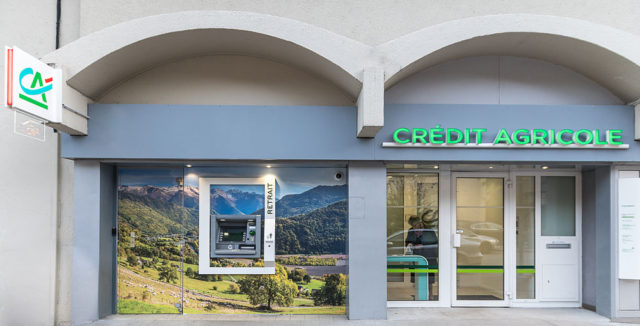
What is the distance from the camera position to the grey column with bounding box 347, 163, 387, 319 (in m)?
5.55

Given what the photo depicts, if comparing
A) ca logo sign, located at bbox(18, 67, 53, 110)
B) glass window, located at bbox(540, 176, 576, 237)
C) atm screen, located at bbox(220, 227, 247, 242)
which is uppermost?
ca logo sign, located at bbox(18, 67, 53, 110)

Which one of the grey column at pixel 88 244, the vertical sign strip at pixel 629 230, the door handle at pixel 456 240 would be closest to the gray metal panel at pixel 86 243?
the grey column at pixel 88 244

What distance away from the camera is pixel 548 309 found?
6.34m

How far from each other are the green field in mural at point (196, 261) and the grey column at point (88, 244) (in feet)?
1.45

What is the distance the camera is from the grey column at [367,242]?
5.55m

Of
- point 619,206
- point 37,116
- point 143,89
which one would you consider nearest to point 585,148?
point 619,206

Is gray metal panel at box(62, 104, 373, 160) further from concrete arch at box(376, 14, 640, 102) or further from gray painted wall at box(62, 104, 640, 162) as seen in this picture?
concrete arch at box(376, 14, 640, 102)

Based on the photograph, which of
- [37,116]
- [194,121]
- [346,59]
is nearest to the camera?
[37,116]

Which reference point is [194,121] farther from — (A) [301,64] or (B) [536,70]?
(B) [536,70]

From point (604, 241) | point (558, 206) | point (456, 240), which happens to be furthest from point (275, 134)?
point (604, 241)

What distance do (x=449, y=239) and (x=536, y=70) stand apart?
2.90m

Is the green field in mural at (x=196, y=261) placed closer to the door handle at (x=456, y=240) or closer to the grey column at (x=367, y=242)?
the grey column at (x=367, y=242)

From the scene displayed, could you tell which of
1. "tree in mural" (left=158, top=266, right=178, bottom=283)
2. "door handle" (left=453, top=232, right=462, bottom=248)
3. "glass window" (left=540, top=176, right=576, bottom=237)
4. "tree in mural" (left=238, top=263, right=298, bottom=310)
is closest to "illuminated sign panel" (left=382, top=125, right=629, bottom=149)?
"glass window" (left=540, top=176, right=576, bottom=237)

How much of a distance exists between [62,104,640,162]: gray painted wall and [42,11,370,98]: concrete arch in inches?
23.1
